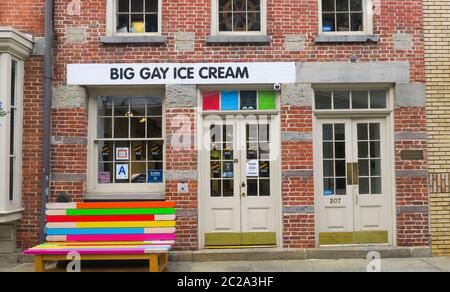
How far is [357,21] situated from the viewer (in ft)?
32.1

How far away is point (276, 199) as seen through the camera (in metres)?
9.57

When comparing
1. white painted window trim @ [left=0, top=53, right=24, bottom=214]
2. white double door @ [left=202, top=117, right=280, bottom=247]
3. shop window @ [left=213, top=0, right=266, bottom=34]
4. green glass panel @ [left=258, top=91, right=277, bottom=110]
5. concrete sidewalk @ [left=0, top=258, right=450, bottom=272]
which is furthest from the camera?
shop window @ [left=213, top=0, right=266, bottom=34]

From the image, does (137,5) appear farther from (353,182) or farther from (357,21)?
(353,182)

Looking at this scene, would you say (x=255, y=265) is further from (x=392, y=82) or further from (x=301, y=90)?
(x=392, y=82)

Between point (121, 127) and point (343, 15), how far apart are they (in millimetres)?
4752

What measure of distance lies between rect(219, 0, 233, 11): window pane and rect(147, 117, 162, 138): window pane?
2.44 metres

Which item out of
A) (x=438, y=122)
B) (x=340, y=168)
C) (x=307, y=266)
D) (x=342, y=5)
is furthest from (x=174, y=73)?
(x=438, y=122)

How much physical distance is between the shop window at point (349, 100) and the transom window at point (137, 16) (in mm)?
3403

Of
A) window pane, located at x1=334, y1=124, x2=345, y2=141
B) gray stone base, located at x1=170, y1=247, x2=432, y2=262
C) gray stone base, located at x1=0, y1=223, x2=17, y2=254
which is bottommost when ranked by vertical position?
gray stone base, located at x1=170, y1=247, x2=432, y2=262

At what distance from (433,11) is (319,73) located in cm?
247

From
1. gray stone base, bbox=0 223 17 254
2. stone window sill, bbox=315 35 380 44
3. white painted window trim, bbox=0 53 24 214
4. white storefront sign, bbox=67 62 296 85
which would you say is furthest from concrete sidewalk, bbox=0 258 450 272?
stone window sill, bbox=315 35 380 44

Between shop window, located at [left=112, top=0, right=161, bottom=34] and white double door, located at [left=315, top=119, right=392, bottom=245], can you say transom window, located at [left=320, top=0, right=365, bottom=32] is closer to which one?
white double door, located at [left=315, top=119, right=392, bottom=245]

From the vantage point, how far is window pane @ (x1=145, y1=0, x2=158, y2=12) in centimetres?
978
